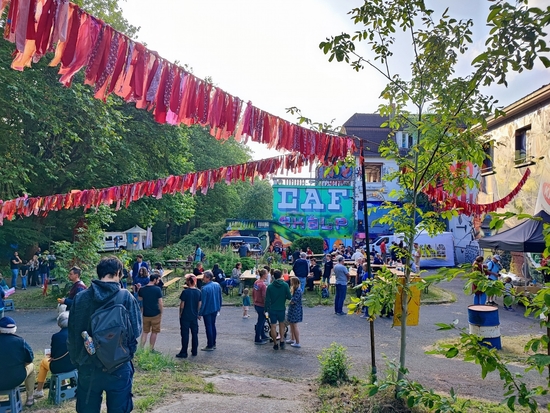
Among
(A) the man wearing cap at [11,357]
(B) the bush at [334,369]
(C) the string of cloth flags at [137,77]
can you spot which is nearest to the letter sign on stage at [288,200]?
(C) the string of cloth flags at [137,77]

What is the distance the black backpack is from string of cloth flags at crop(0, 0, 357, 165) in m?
1.93

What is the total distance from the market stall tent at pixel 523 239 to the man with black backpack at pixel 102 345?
11.7 m

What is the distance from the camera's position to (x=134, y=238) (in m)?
29.8

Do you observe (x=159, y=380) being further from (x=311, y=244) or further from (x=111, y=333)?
(x=311, y=244)

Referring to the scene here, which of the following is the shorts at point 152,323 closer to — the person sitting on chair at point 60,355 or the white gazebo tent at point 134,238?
the person sitting on chair at point 60,355

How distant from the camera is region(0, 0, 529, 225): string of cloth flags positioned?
316 cm

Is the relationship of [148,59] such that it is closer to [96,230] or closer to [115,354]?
[115,354]

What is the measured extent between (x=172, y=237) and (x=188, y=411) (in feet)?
121

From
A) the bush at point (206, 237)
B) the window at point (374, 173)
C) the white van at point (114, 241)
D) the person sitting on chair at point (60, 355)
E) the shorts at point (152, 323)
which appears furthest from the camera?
the window at point (374, 173)

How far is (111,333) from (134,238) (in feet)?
90.6

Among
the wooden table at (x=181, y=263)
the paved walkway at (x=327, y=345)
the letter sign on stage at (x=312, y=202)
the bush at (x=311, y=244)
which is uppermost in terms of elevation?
the letter sign on stage at (x=312, y=202)

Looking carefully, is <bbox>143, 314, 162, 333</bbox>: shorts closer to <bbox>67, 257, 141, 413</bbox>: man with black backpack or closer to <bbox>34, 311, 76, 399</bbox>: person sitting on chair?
<bbox>34, 311, 76, 399</bbox>: person sitting on chair

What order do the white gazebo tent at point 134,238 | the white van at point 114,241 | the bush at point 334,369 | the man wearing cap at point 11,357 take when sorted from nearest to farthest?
the man wearing cap at point 11,357 < the bush at point 334,369 < the white van at point 114,241 < the white gazebo tent at point 134,238

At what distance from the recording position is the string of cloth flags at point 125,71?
10.3ft
